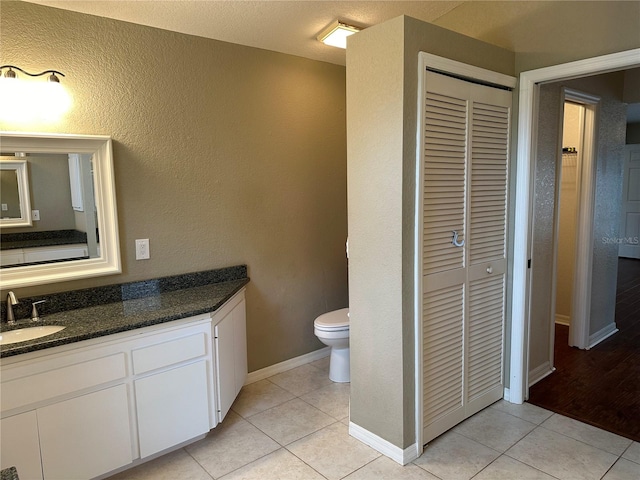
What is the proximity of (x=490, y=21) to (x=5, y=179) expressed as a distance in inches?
115

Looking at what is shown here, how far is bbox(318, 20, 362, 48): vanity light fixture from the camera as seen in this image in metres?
2.81

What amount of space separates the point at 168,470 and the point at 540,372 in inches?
103

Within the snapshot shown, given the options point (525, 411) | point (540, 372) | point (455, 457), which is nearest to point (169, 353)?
point (455, 457)

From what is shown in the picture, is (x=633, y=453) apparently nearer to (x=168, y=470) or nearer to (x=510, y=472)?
(x=510, y=472)

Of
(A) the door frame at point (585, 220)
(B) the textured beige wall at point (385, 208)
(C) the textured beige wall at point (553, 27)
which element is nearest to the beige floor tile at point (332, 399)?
(B) the textured beige wall at point (385, 208)

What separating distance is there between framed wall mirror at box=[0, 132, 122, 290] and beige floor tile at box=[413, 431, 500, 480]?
6.66 feet

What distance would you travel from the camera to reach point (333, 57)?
133 inches

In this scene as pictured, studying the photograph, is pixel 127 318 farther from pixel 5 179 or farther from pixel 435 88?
pixel 435 88

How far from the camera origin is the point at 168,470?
2.27m

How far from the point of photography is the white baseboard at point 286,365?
3.29 meters

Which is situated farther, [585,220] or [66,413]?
[585,220]

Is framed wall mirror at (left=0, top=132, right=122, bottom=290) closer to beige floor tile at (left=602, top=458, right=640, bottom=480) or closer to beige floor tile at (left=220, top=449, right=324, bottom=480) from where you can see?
beige floor tile at (left=220, top=449, right=324, bottom=480)

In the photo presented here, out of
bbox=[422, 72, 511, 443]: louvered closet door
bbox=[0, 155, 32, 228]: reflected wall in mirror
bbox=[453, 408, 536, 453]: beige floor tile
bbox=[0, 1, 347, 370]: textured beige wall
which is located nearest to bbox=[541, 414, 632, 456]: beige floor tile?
bbox=[453, 408, 536, 453]: beige floor tile

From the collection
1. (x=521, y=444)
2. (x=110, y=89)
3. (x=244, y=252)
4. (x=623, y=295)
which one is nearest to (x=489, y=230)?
(x=521, y=444)
